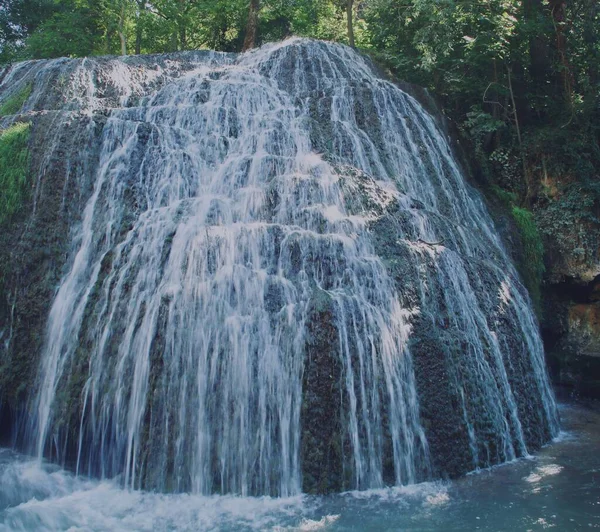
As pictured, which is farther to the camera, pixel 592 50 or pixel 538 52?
pixel 538 52

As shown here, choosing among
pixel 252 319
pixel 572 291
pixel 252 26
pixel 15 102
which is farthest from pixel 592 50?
pixel 15 102

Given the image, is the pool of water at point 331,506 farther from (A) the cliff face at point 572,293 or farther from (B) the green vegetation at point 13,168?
(A) the cliff face at point 572,293

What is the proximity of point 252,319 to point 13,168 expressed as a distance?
4.79 metres

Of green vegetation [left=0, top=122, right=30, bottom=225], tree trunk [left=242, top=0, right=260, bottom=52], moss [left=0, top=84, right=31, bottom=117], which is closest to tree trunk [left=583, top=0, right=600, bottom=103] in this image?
tree trunk [left=242, top=0, right=260, bottom=52]

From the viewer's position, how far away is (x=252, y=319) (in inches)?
273

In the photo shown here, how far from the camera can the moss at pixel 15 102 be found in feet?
38.6

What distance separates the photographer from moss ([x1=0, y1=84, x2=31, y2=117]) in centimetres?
1176

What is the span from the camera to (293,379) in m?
6.55

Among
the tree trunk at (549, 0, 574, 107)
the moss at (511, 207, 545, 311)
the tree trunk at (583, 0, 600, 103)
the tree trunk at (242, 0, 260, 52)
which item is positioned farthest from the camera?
the tree trunk at (242, 0, 260, 52)

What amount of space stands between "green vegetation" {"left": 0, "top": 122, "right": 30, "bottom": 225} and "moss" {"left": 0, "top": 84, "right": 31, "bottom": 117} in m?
2.68

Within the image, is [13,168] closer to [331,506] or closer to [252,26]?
[331,506]

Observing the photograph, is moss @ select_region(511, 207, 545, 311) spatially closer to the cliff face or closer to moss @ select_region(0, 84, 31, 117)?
the cliff face

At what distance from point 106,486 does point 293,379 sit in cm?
233

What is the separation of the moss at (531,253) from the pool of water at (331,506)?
4.61 m
